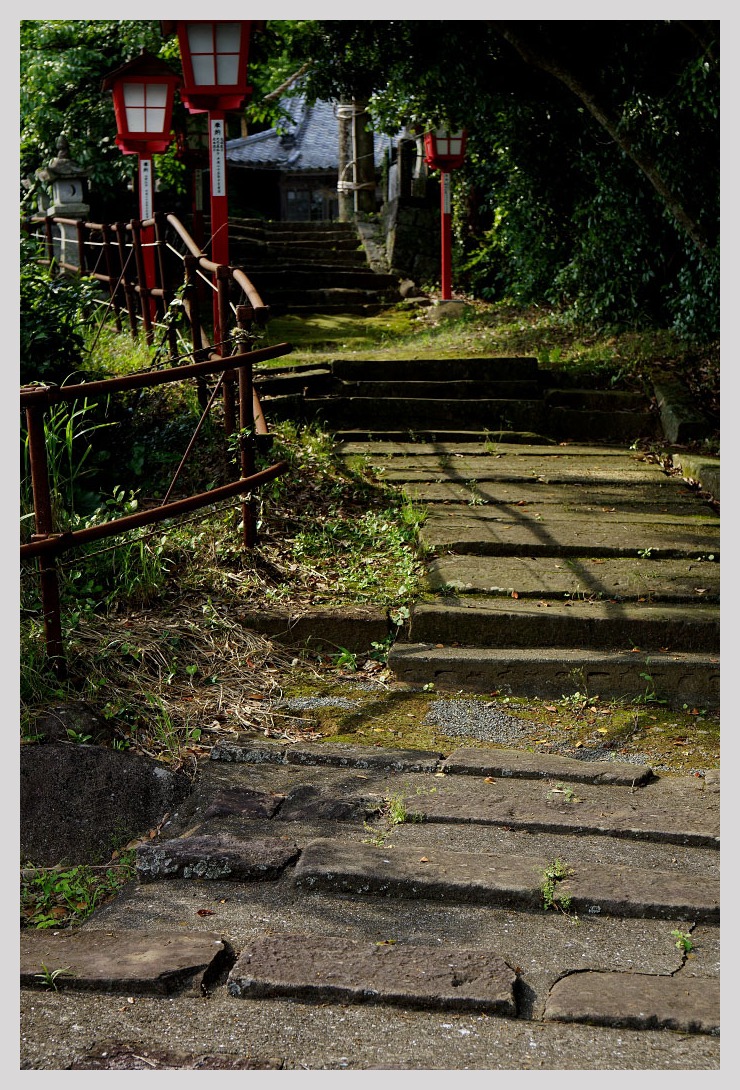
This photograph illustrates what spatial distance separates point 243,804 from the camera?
310cm

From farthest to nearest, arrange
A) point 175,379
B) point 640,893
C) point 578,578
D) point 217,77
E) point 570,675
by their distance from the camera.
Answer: point 217,77 → point 578,578 → point 570,675 → point 175,379 → point 640,893

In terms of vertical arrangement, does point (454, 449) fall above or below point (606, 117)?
below

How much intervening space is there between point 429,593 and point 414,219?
411 inches

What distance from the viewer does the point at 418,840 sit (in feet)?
9.60

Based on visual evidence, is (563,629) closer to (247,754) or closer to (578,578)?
(578,578)

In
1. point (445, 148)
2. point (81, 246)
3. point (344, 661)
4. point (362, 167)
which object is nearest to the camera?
point (344, 661)

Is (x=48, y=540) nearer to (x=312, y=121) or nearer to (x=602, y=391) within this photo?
(x=602, y=391)

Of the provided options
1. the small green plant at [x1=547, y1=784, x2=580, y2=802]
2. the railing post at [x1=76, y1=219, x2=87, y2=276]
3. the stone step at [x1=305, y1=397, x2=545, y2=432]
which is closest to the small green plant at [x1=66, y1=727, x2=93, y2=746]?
the small green plant at [x1=547, y1=784, x2=580, y2=802]

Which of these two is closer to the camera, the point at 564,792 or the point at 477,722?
the point at 564,792

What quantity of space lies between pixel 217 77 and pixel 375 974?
221 inches

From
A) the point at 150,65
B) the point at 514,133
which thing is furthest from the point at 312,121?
the point at 150,65

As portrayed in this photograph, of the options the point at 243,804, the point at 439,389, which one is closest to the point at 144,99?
the point at 439,389

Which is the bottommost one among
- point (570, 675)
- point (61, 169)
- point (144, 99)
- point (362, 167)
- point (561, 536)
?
point (570, 675)

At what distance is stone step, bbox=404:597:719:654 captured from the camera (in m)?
4.41
